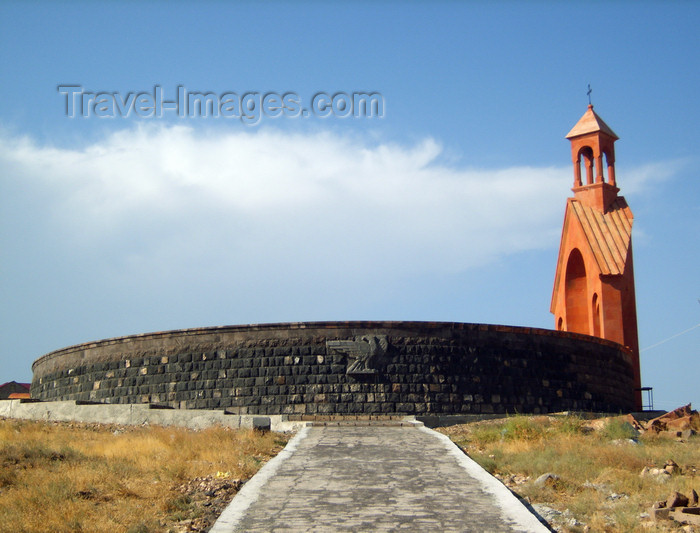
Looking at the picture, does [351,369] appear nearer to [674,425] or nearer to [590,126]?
[674,425]

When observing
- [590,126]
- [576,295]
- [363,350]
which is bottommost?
[363,350]

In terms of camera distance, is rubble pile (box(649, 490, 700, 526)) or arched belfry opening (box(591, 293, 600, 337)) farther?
arched belfry opening (box(591, 293, 600, 337))

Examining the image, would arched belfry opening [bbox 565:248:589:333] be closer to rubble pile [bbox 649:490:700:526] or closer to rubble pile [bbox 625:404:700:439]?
rubble pile [bbox 625:404:700:439]

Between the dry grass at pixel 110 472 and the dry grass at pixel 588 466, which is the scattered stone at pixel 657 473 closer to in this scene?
the dry grass at pixel 588 466

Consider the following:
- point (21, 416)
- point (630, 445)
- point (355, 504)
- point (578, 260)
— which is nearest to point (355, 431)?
point (630, 445)

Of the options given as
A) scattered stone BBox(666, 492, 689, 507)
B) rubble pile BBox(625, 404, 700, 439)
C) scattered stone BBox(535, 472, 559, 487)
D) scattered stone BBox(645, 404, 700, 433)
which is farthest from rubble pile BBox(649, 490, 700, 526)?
scattered stone BBox(645, 404, 700, 433)

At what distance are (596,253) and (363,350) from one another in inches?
455

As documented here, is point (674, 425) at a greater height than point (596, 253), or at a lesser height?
lesser

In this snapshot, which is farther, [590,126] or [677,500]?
[590,126]

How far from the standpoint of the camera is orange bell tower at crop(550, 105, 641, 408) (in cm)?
2594

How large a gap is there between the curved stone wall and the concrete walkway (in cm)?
694

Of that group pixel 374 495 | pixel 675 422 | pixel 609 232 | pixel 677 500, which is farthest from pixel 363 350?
pixel 609 232

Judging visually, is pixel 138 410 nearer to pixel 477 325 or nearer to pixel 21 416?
pixel 21 416

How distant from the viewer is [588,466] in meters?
9.70
